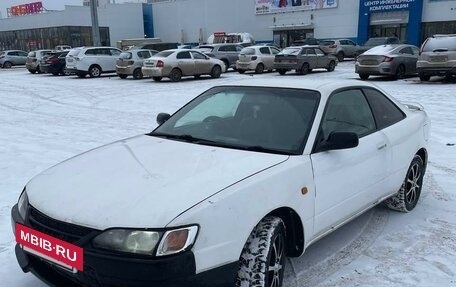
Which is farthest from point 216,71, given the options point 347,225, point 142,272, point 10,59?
point 10,59

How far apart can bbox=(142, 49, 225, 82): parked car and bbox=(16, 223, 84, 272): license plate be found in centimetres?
1758

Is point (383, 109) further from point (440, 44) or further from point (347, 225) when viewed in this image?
point (440, 44)

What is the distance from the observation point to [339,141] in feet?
11.1

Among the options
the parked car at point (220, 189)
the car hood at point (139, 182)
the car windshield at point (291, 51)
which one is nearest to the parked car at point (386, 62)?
the car windshield at point (291, 51)

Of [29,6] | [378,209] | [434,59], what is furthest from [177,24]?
[378,209]

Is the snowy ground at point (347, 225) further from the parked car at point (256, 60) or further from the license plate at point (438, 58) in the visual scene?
the parked car at point (256, 60)

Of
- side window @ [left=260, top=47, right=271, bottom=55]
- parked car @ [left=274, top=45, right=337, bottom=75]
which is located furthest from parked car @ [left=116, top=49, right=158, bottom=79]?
parked car @ [left=274, top=45, right=337, bottom=75]

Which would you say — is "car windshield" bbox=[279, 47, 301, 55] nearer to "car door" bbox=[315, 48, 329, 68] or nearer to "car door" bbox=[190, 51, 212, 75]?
"car door" bbox=[315, 48, 329, 68]

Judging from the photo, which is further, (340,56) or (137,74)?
(340,56)

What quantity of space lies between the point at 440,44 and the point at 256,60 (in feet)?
29.9

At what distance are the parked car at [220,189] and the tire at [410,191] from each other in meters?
0.15

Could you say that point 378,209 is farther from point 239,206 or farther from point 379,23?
point 379,23

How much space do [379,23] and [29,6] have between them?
5085cm

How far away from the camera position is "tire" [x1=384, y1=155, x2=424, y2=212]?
464 cm
